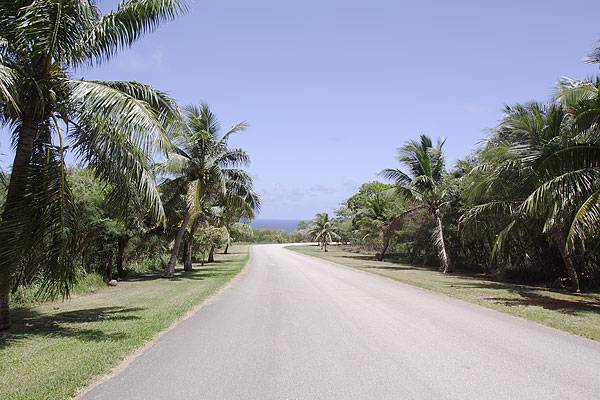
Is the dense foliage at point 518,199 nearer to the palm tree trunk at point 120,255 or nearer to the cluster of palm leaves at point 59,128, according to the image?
the cluster of palm leaves at point 59,128

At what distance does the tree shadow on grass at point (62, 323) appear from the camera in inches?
324

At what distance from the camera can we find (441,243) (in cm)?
2667

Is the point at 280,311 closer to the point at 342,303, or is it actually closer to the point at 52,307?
the point at 342,303

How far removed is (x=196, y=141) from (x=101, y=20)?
12.8 metres

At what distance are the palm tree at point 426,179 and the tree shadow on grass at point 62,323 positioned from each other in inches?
784

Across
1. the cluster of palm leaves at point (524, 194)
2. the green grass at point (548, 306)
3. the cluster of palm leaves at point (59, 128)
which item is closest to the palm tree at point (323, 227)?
the cluster of palm leaves at point (524, 194)

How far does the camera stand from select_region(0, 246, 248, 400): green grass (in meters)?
5.44

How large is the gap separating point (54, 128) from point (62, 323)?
14.1ft

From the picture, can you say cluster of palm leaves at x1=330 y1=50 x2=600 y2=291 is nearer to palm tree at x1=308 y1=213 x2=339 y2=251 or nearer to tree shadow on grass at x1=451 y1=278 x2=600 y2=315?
tree shadow on grass at x1=451 y1=278 x2=600 y2=315

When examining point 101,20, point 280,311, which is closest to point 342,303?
point 280,311

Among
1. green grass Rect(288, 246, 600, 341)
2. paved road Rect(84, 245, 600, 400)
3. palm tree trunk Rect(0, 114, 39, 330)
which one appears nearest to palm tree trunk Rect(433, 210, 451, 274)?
green grass Rect(288, 246, 600, 341)

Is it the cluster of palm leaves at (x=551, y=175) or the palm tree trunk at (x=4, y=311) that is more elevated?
the cluster of palm leaves at (x=551, y=175)

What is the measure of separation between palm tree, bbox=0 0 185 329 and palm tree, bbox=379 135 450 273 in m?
20.7

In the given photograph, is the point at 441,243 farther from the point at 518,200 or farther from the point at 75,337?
the point at 75,337
